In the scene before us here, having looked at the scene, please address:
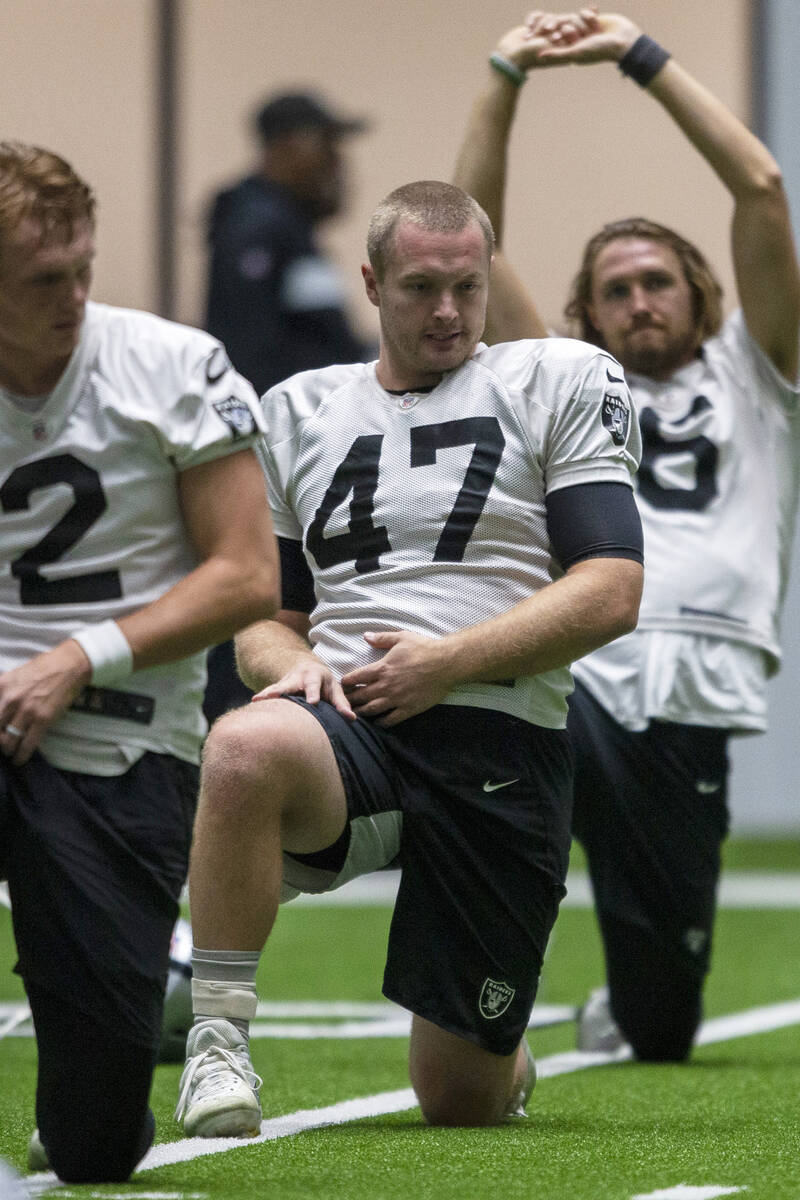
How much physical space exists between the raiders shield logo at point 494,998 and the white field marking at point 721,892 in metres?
4.75

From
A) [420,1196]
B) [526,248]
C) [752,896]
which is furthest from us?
[526,248]

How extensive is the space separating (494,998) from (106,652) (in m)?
0.95

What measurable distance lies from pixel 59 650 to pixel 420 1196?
895 millimetres

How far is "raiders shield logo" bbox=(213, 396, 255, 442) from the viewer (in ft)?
9.63

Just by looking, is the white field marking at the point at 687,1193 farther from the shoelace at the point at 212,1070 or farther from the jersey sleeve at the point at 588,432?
the jersey sleeve at the point at 588,432

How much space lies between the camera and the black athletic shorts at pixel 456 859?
326 cm

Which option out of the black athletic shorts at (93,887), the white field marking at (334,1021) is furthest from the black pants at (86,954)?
the white field marking at (334,1021)

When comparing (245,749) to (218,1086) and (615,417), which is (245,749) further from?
(615,417)

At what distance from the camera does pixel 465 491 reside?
11.0 feet

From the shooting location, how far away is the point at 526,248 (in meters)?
11.8

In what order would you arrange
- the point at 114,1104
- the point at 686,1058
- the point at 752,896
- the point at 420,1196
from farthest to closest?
the point at 752,896, the point at 686,1058, the point at 114,1104, the point at 420,1196

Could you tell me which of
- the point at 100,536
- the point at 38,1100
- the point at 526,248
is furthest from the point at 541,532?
the point at 526,248

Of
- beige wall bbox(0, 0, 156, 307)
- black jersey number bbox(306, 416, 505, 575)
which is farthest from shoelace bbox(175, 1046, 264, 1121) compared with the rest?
beige wall bbox(0, 0, 156, 307)

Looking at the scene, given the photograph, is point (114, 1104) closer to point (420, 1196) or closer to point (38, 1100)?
point (38, 1100)
